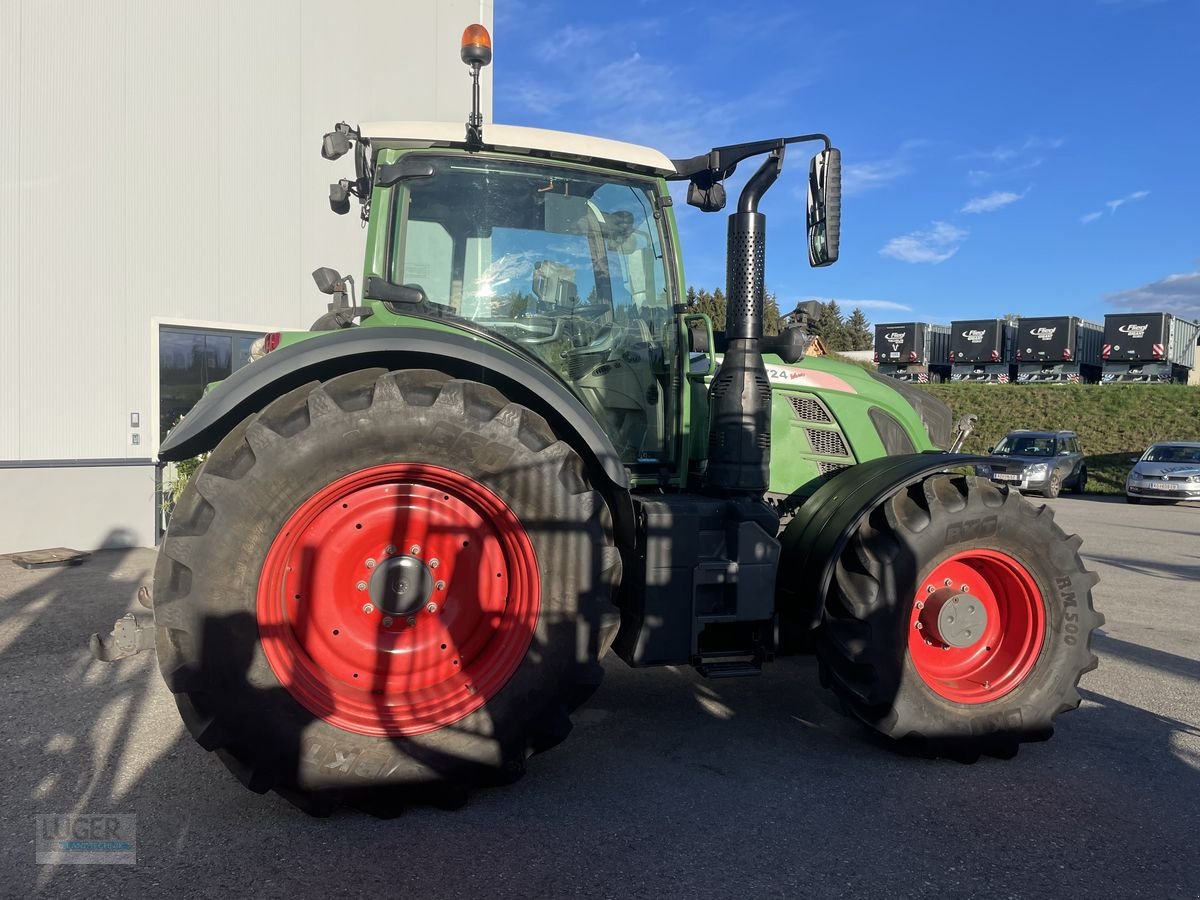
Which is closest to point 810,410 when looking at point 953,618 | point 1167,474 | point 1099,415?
point 953,618

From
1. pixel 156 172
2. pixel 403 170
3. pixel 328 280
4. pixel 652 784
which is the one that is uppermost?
pixel 156 172

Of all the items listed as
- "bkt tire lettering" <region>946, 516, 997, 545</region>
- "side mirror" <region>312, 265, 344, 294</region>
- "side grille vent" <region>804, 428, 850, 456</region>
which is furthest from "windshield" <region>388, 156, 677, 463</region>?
"bkt tire lettering" <region>946, 516, 997, 545</region>

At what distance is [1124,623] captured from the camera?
6172mm

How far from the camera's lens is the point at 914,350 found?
28922 millimetres

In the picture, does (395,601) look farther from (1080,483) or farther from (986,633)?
(1080,483)

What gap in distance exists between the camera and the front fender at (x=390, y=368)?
270 cm

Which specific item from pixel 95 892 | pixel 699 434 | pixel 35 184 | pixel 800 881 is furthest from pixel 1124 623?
pixel 35 184

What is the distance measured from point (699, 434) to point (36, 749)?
300 cm

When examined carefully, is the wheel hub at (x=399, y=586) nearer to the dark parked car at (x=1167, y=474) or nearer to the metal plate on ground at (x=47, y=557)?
the metal plate on ground at (x=47, y=557)

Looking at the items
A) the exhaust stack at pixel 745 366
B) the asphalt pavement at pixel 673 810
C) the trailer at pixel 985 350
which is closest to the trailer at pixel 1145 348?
the trailer at pixel 985 350

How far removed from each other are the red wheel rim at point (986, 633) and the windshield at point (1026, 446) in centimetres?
1645

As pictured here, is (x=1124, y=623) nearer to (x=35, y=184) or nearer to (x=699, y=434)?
(x=699, y=434)

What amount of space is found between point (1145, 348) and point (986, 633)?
26781 mm

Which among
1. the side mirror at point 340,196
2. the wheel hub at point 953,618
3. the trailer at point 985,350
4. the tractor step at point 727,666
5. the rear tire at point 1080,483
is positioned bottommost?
the rear tire at point 1080,483
